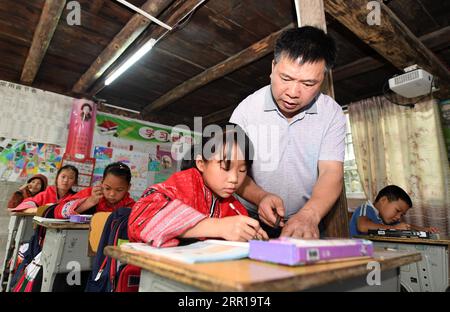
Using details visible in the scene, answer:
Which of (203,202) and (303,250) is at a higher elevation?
(203,202)

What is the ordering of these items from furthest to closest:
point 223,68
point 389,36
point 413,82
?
point 223,68, point 413,82, point 389,36

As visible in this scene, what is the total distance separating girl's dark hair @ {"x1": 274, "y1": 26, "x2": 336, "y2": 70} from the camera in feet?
4.21

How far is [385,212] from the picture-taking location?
10.8 feet

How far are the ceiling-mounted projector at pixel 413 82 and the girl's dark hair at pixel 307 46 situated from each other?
280 centimetres

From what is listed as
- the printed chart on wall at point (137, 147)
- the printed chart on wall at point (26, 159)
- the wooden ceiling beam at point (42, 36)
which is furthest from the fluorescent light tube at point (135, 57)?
the printed chart on wall at point (26, 159)

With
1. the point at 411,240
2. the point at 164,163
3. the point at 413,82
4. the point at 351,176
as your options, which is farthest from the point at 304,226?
the point at 164,163

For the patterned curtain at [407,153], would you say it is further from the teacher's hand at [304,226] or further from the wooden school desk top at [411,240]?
the teacher's hand at [304,226]

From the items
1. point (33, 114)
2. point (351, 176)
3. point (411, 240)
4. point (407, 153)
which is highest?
point (33, 114)

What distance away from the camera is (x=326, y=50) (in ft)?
4.33

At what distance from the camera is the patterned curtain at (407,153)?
3.88 metres

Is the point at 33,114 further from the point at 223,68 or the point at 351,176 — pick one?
the point at 351,176

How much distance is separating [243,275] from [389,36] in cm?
318

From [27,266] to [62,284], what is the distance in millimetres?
588
